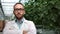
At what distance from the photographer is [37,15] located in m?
5.09

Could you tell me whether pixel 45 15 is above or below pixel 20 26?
below

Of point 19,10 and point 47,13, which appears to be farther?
point 47,13

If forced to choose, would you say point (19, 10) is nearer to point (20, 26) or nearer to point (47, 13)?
point (20, 26)

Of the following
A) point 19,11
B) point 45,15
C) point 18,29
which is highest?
point 19,11

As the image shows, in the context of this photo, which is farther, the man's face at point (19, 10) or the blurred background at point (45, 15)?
the blurred background at point (45, 15)

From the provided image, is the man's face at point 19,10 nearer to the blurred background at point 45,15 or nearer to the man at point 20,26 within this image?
the man at point 20,26

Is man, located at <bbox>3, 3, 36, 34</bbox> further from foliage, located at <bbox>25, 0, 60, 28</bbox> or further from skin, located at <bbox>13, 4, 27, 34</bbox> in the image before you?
foliage, located at <bbox>25, 0, 60, 28</bbox>

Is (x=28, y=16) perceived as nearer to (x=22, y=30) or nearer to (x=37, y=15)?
(x=37, y=15)

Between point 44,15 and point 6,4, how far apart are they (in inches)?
82.7

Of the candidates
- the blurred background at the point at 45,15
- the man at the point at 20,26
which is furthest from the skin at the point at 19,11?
the blurred background at the point at 45,15

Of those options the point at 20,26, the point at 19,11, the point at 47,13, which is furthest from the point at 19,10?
the point at 47,13

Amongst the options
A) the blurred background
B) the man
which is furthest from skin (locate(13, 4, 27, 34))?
the blurred background

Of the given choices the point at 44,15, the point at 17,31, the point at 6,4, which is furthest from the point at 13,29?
the point at 6,4

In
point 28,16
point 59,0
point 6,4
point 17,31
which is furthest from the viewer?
point 6,4
